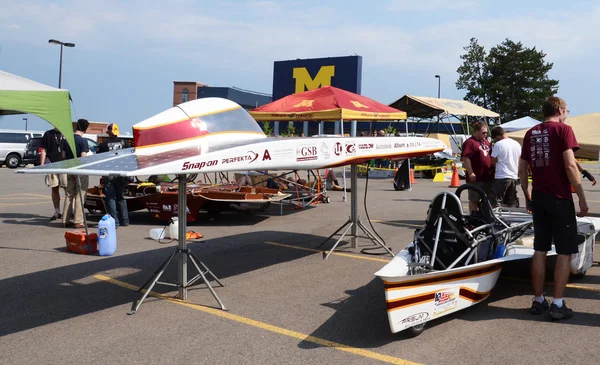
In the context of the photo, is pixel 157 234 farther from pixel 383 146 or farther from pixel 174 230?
pixel 383 146

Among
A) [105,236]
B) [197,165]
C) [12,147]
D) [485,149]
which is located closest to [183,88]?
[12,147]

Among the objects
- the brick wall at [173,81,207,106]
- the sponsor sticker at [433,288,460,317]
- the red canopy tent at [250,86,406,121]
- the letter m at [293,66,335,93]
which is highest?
the brick wall at [173,81,207,106]

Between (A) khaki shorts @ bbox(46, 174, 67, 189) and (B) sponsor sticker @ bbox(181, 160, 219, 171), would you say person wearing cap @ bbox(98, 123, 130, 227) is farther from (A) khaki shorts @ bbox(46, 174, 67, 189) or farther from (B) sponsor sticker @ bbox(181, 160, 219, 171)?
(B) sponsor sticker @ bbox(181, 160, 219, 171)

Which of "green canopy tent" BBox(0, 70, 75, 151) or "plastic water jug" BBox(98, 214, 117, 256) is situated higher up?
"green canopy tent" BBox(0, 70, 75, 151)

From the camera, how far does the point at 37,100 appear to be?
680 cm

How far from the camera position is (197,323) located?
15.1 feet

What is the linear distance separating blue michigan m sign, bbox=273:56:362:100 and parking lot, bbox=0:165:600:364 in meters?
26.7

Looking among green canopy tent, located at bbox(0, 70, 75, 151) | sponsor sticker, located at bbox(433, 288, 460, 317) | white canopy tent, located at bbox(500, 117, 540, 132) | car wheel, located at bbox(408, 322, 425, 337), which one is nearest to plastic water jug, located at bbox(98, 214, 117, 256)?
green canopy tent, located at bbox(0, 70, 75, 151)

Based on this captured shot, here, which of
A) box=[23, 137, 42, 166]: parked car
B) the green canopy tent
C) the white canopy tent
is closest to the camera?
the green canopy tent

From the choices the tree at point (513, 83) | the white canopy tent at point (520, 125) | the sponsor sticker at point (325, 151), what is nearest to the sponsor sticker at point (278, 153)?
the sponsor sticker at point (325, 151)

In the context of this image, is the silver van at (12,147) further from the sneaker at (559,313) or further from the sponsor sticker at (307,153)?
the sneaker at (559,313)

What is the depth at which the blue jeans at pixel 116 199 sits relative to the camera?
9.22m

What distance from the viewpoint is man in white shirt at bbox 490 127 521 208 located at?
793 cm

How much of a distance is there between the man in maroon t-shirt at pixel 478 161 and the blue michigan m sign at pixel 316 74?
25706 millimetres
